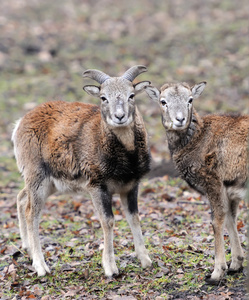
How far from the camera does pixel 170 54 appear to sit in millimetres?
19359

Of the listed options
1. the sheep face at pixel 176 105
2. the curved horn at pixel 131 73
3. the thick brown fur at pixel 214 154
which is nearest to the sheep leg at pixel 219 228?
the thick brown fur at pixel 214 154

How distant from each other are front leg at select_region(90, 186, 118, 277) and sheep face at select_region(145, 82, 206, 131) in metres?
1.46

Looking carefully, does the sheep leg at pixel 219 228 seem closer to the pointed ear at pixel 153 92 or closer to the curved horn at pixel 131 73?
the pointed ear at pixel 153 92

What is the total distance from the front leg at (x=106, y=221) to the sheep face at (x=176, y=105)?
1463 mm

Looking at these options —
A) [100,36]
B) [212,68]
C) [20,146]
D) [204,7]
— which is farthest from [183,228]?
[204,7]

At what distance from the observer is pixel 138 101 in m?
16.2

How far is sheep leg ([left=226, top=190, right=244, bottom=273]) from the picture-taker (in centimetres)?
706

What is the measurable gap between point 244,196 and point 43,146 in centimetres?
358

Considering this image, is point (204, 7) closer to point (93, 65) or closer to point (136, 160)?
point (93, 65)

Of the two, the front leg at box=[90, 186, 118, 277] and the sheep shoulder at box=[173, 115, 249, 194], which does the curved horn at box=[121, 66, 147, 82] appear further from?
the front leg at box=[90, 186, 118, 277]

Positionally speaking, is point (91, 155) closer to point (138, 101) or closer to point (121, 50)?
point (138, 101)

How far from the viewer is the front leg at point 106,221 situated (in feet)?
25.1

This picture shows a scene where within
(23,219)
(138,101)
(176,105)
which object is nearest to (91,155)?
(176,105)

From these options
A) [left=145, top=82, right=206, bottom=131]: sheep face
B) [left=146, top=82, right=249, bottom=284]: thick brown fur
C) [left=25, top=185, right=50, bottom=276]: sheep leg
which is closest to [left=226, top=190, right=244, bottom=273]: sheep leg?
[left=146, top=82, right=249, bottom=284]: thick brown fur
